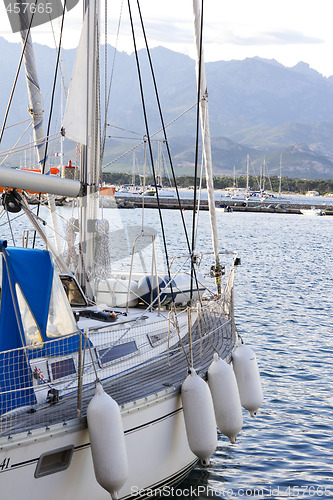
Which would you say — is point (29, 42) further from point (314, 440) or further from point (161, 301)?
point (314, 440)

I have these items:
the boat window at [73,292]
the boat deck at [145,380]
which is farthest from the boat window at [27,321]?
the boat window at [73,292]

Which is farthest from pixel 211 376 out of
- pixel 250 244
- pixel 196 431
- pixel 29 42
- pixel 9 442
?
pixel 250 244

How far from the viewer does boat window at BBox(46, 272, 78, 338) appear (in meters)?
9.64

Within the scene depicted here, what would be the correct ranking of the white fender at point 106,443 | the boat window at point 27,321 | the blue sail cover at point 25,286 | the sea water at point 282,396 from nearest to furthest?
1. the white fender at point 106,443
2. the blue sail cover at point 25,286
3. the boat window at point 27,321
4. the sea water at point 282,396

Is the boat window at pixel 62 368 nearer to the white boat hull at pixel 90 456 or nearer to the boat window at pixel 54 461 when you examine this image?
the white boat hull at pixel 90 456

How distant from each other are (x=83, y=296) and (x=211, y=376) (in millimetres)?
2970

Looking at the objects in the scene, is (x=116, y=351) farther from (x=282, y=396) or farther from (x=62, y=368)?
(x=282, y=396)

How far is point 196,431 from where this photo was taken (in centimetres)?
958

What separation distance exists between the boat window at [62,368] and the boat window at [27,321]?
1.53 feet

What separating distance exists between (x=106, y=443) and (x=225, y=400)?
2608 mm

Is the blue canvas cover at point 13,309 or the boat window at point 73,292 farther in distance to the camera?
the boat window at point 73,292

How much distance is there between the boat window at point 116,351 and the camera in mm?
10500

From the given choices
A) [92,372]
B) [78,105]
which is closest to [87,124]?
[78,105]

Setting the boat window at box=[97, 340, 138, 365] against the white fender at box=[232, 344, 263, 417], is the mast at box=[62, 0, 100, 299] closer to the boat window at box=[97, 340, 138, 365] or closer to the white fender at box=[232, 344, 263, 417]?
the boat window at box=[97, 340, 138, 365]
